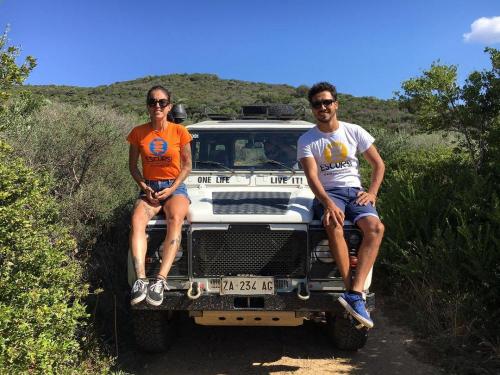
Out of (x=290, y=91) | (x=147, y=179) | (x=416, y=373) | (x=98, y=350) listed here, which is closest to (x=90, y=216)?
(x=147, y=179)

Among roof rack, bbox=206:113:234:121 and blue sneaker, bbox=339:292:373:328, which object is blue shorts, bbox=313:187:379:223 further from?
roof rack, bbox=206:113:234:121

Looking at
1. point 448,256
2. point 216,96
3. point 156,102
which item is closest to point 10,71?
point 156,102

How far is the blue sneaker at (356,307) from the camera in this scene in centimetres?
325

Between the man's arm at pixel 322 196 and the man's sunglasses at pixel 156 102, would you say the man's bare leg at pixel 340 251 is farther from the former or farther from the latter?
the man's sunglasses at pixel 156 102

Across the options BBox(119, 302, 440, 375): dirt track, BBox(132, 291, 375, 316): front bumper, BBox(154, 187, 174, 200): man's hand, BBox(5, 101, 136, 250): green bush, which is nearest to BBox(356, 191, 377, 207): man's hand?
BBox(132, 291, 375, 316): front bumper

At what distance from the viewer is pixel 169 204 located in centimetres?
374

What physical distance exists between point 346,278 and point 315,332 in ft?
4.55

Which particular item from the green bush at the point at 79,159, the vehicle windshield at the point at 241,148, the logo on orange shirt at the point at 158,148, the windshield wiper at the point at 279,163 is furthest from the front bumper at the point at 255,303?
the green bush at the point at 79,159

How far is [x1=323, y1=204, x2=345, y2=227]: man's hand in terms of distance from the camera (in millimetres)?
3434

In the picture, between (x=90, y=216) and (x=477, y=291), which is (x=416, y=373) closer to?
(x=477, y=291)

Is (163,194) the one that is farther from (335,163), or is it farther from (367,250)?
(367,250)

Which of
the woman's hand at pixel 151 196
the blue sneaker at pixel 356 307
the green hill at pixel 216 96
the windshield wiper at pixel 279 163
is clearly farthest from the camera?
the green hill at pixel 216 96

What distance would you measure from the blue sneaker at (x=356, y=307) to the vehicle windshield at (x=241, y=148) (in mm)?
1811

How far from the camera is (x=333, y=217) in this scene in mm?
3443
